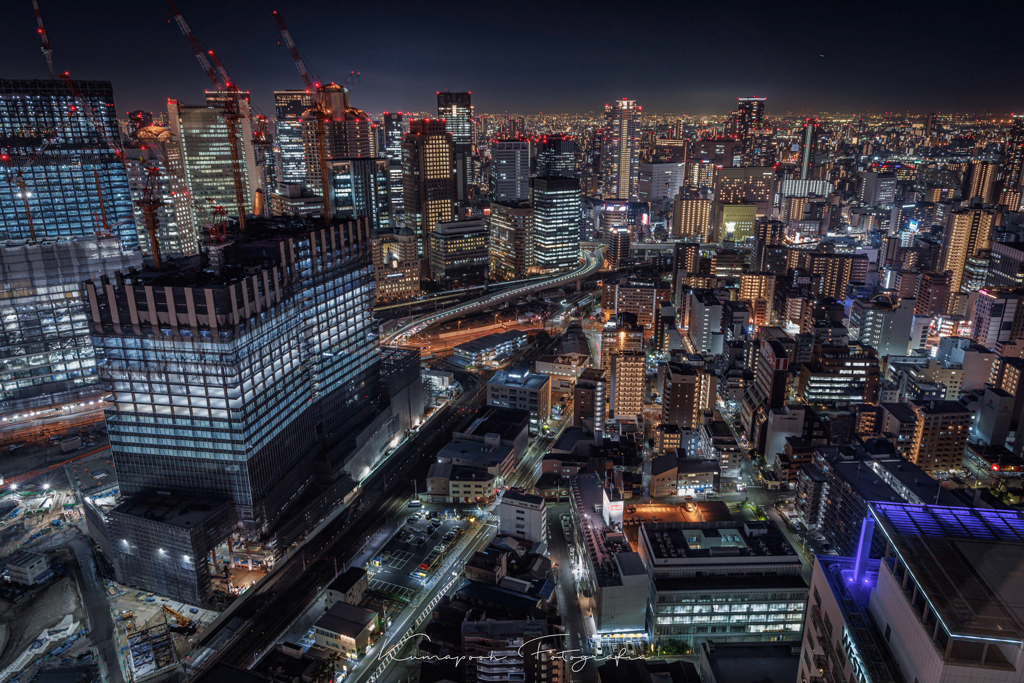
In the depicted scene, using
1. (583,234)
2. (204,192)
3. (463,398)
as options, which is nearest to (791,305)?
(463,398)

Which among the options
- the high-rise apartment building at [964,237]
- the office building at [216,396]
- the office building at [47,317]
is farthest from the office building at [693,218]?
the office building at [47,317]

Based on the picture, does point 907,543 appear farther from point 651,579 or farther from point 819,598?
point 651,579

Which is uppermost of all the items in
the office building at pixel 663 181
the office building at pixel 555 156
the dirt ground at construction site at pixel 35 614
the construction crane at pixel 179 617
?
the office building at pixel 555 156

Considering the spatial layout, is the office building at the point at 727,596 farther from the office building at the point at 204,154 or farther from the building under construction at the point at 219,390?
the office building at the point at 204,154

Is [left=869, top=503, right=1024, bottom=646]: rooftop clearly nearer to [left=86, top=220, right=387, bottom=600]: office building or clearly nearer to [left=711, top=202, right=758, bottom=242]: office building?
[left=86, top=220, right=387, bottom=600]: office building

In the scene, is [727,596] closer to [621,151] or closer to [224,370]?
[224,370]

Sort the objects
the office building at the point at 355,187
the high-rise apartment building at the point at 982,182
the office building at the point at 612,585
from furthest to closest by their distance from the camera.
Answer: the high-rise apartment building at the point at 982,182, the office building at the point at 355,187, the office building at the point at 612,585

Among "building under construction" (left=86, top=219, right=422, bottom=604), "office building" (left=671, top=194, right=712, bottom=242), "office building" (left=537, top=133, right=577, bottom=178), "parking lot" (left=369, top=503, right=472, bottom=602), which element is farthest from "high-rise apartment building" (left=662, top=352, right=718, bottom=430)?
"office building" (left=537, top=133, right=577, bottom=178)

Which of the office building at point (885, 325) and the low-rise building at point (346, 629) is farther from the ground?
the office building at point (885, 325)
